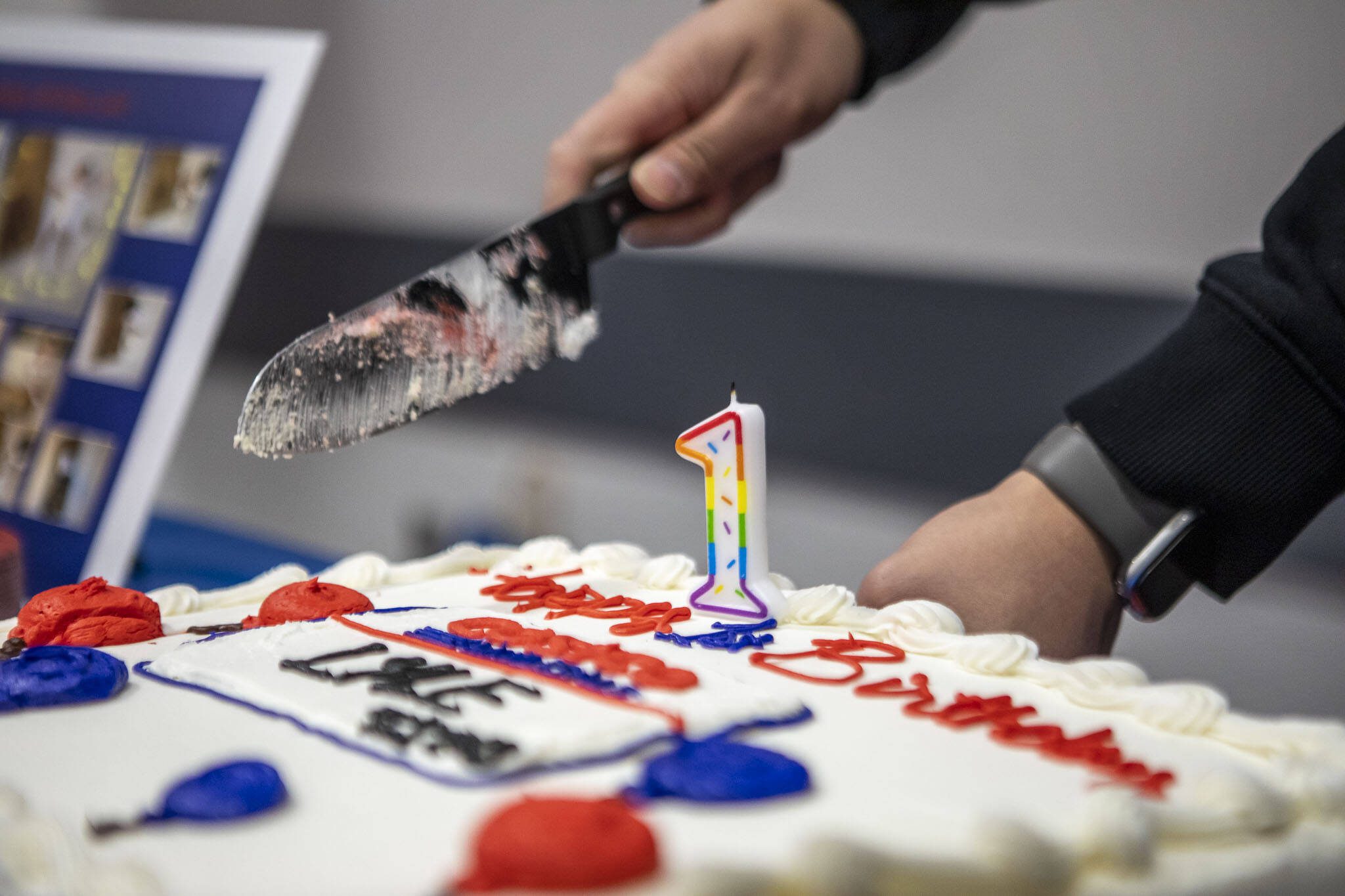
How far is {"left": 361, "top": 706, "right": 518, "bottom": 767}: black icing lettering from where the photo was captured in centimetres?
69

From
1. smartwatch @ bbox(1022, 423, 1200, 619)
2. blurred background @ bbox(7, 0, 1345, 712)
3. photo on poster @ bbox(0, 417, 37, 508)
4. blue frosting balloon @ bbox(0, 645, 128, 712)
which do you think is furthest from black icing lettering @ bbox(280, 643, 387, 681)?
blurred background @ bbox(7, 0, 1345, 712)

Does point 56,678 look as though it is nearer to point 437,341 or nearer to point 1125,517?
point 437,341

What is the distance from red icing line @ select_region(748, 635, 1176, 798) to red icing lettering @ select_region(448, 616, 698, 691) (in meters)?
0.10

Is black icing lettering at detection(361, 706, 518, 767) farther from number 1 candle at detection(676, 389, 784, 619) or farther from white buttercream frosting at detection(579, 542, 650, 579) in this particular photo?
white buttercream frosting at detection(579, 542, 650, 579)

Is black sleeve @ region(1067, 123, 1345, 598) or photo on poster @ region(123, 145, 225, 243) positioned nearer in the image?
black sleeve @ region(1067, 123, 1345, 598)

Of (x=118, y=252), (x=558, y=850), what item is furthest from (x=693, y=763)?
(x=118, y=252)

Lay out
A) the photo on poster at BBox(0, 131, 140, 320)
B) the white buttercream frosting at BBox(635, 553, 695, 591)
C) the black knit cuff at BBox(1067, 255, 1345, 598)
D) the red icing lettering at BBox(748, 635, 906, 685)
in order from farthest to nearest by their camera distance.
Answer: the photo on poster at BBox(0, 131, 140, 320)
the white buttercream frosting at BBox(635, 553, 695, 591)
the black knit cuff at BBox(1067, 255, 1345, 598)
the red icing lettering at BBox(748, 635, 906, 685)

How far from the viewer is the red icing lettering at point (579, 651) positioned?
0.83 metres

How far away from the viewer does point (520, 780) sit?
68cm

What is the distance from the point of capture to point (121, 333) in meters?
1.50

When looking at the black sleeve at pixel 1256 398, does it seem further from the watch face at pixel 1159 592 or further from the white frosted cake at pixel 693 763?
the white frosted cake at pixel 693 763

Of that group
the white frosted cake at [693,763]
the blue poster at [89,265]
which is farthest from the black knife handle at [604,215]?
the blue poster at [89,265]

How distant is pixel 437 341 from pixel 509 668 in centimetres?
38

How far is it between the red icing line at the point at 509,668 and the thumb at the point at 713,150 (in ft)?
1.95
